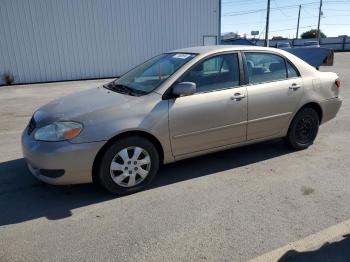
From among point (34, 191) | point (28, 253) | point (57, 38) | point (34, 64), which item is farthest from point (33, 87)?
point (28, 253)

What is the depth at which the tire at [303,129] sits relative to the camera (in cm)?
500

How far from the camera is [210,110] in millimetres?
4113

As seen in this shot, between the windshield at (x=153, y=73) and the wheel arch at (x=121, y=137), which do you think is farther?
the windshield at (x=153, y=73)

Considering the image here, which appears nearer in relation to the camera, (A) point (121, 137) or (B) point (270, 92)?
(A) point (121, 137)

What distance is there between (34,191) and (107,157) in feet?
3.56

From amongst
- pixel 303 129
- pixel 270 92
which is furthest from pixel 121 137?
pixel 303 129

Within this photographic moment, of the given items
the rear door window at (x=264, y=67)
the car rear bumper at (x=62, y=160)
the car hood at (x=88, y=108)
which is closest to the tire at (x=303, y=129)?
the rear door window at (x=264, y=67)

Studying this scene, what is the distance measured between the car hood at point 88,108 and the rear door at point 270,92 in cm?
156

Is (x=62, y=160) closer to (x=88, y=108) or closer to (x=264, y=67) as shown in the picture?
(x=88, y=108)

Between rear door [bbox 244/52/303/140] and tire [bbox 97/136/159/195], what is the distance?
4.98 ft

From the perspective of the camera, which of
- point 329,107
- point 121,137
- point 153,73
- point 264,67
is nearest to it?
point 121,137

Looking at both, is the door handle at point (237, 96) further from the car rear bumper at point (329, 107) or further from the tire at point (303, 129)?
the car rear bumper at point (329, 107)

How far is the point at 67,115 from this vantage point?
3.65 meters

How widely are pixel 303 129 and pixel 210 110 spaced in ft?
6.11
